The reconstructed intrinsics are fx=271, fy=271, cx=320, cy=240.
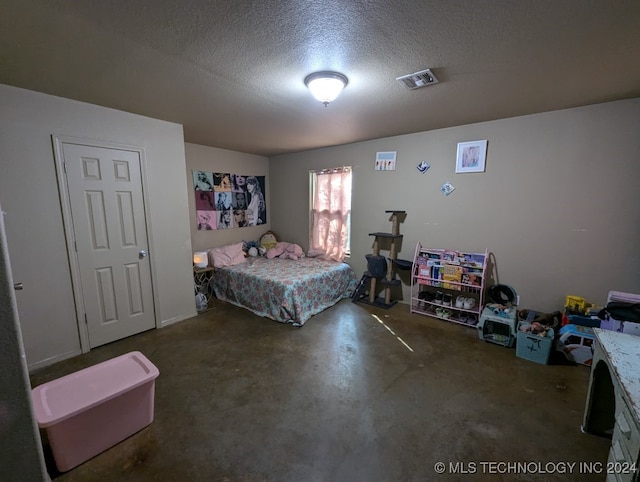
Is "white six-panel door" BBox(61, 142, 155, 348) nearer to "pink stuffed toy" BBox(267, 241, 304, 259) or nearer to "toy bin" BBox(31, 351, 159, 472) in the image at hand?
"toy bin" BBox(31, 351, 159, 472)

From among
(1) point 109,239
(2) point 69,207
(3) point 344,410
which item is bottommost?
(3) point 344,410

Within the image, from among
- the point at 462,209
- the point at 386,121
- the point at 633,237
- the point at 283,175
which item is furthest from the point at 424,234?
the point at 283,175

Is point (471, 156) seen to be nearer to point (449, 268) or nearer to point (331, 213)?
point (449, 268)

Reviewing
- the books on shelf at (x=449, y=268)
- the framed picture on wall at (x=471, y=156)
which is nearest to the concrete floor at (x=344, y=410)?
the books on shelf at (x=449, y=268)

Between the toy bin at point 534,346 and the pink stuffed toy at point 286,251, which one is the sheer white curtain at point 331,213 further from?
the toy bin at point 534,346

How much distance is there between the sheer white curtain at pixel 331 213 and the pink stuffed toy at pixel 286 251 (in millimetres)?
219

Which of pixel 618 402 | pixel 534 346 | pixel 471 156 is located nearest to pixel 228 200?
pixel 471 156

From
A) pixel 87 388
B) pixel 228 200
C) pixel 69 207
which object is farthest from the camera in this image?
pixel 228 200

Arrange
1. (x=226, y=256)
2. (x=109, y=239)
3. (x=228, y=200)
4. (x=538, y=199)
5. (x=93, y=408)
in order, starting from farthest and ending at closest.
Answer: (x=228, y=200) < (x=226, y=256) < (x=538, y=199) < (x=109, y=239) < (x=93, y=408)

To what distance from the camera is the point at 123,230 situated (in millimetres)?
2744

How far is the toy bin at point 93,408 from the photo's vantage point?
144 cm

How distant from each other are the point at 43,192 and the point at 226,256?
7.07 feet

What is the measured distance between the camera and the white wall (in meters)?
2.11

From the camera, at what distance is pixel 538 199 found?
2.79 meters
